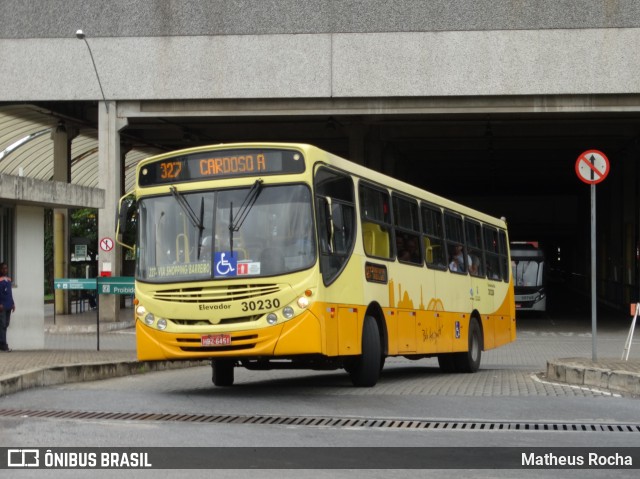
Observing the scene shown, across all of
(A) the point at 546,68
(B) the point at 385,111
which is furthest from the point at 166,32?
(A) the point at 546,68

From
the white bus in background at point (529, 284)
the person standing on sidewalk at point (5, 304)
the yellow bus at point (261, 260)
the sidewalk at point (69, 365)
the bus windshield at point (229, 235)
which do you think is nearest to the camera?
the yellow bus at point (261, 260)

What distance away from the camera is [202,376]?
1844 centimetres

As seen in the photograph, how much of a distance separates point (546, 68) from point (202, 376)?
65.4 ft

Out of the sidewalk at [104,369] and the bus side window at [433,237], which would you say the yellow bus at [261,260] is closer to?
the sidewalk at [104,369]

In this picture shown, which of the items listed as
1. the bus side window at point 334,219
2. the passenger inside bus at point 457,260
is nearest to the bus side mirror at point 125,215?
the bus side window at point 334,219

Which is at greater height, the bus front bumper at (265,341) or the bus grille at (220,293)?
the bus grille at (220,293)

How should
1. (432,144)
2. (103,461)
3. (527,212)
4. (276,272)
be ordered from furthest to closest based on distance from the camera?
(527,212), (432,144), (276,272), (103,461)

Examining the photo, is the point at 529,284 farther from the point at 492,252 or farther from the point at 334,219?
the point at 334,219

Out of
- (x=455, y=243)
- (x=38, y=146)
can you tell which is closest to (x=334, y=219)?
(x=455, y=243)

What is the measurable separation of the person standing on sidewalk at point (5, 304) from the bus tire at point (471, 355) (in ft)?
26.3

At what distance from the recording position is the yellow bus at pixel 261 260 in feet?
44.8

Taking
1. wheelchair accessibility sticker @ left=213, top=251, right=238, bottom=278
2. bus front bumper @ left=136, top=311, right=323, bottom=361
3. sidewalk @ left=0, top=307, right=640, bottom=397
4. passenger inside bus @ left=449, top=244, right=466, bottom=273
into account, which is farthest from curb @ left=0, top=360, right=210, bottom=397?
passenger inside bus @ left=449, top=244, right=466, bottom=273

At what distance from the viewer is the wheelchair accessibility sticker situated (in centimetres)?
1378

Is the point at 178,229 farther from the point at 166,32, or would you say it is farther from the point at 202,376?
the point at 166,32
